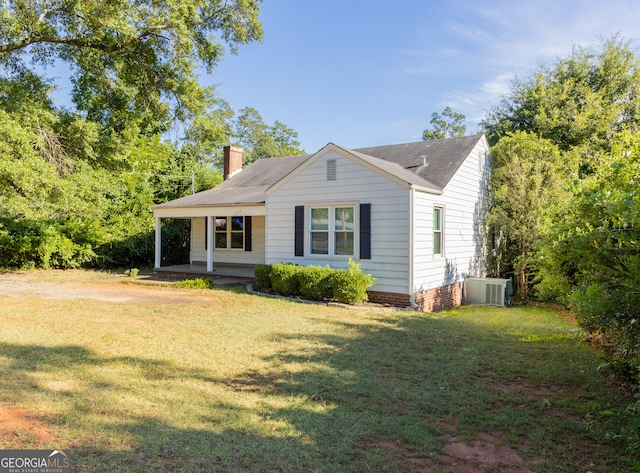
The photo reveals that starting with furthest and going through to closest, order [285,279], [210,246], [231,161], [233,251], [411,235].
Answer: [231,161] → [233,251] → [210,246] → [285,279] → [411,235]

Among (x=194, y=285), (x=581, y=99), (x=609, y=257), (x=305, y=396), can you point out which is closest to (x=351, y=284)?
(x=194, y=285)

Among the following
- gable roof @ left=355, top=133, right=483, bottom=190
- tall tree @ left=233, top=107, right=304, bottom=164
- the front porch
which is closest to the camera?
gable roof @ left=355, top=133, right=483, bottom=190

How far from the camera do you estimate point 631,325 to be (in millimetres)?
3754

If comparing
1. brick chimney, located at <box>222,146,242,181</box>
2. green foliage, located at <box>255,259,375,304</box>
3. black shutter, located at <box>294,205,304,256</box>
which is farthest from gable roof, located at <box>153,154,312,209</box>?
green foliage, located at <box>255,259,375,304</box>

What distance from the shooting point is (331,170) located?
1163cm

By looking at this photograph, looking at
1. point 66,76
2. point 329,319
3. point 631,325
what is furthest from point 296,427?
point 66,76

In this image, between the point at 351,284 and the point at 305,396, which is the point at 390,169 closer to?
the point at 351,284

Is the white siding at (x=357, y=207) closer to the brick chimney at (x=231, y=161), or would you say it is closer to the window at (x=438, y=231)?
the window at (x=438, y=231)

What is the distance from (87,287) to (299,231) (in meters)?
6.82

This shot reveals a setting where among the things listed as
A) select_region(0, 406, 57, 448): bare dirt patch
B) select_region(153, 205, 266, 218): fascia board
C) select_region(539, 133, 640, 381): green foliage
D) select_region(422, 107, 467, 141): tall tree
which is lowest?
select_region(0, 406, 57, 448): bare dirt patch

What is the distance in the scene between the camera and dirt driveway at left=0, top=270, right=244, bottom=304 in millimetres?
10875

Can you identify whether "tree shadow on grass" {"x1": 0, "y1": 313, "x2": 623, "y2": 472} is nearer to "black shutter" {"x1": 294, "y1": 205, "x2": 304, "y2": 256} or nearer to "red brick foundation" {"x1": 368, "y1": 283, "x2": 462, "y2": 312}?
"red brick foundation" {"x1": 368, "y1": 283, "x2": 462, "y2": 312}

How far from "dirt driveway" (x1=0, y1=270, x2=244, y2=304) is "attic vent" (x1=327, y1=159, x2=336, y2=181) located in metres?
4.91

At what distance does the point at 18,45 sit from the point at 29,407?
1334 cm
